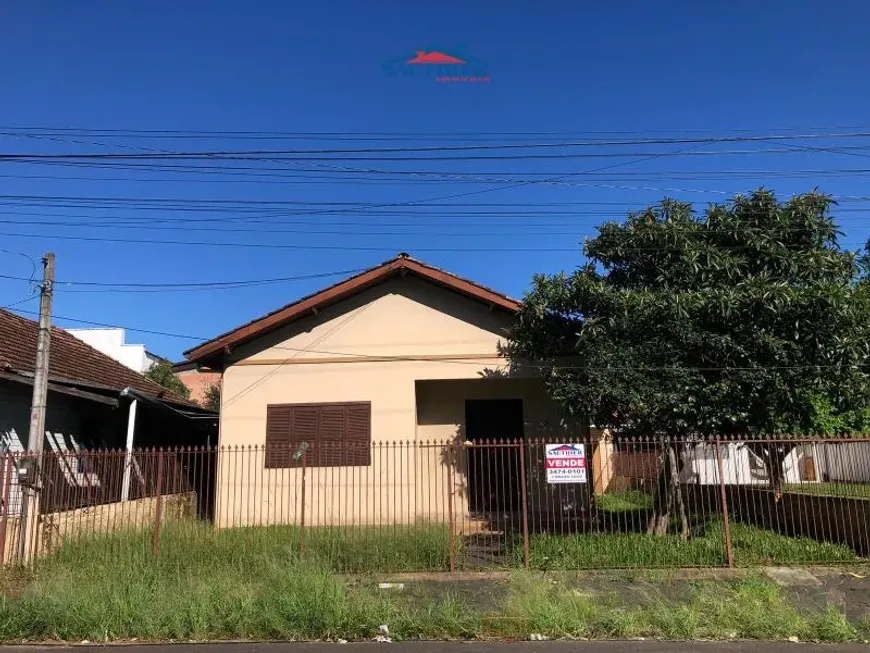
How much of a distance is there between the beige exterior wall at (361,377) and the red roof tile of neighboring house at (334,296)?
1.20ft

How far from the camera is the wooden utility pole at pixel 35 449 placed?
9.32 meters

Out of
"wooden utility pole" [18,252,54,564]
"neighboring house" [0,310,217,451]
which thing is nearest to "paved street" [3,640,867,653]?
"wooden utility pole" [18,252,54,564]

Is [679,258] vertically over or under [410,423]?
over

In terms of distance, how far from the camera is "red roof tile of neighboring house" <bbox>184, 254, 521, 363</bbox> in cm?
1348

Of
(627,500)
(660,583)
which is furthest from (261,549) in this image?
(627,500)

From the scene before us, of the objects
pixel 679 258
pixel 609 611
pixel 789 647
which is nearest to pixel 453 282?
pixel 679 258

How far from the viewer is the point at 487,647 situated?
654cm

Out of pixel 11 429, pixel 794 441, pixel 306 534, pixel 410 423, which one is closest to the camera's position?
pixel 794 441

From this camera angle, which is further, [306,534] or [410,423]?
[410,423]

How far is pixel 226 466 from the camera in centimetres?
1381

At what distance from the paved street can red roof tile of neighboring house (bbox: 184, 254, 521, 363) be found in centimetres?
740

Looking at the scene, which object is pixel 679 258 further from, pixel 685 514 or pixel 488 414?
pixel 488 414

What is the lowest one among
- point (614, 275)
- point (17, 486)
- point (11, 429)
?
point (17, 486)

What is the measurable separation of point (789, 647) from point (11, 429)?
11.8 m
